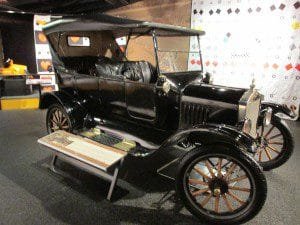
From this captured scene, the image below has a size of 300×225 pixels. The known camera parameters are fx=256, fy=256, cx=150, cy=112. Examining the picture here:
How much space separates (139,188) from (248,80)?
12.6ft

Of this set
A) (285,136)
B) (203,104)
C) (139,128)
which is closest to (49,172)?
(139,128)

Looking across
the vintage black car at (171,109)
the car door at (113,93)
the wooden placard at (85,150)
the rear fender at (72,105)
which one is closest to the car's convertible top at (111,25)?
the vintage black car at (171,109)

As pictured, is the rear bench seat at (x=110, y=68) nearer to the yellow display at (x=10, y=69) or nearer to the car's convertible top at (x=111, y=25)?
the car's convertible top at (x=111, y=25)

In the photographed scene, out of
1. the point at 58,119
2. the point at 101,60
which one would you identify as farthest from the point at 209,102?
the point at 58,119

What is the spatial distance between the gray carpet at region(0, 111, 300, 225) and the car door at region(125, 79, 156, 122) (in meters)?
0.58

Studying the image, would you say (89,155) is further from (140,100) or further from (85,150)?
(140,100)

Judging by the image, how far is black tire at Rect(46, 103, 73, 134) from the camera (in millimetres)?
3243

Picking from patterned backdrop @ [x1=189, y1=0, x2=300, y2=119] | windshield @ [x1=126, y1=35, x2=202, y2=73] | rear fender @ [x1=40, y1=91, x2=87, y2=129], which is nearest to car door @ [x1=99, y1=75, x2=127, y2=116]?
rear fender @ [x1=40, y1=91, x2=87, y2=129]

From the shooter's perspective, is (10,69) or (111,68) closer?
(111,68)

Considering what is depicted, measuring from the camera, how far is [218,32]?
554 centimetres

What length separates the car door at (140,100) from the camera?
2.66m

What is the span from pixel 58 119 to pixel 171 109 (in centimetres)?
169

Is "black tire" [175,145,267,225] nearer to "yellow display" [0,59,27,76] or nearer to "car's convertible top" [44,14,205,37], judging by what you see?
"car's convertible top" [44,14,205,37]

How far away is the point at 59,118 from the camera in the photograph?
11.4ft
